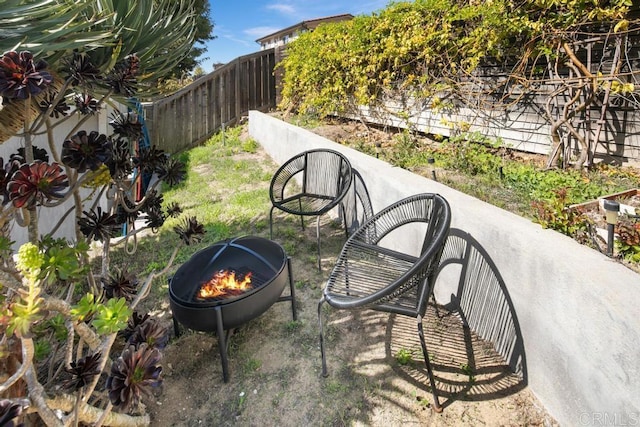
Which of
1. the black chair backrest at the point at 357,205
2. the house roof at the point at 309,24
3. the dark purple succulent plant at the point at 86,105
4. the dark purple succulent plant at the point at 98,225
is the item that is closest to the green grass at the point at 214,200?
the black chair backrest at the point at 357,205

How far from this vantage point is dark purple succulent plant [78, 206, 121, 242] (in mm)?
1599

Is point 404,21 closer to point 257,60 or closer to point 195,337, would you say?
point 195,337

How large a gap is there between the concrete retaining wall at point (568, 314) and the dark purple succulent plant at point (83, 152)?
6.23 feet

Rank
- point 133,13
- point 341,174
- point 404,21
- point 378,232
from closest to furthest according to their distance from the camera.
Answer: point 133,13, point 378,232, point 341,174, point 404,21

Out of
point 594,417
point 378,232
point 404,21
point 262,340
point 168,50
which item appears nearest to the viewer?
point 594,417

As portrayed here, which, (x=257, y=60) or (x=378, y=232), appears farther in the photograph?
(x=257, y=60)

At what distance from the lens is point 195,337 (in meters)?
2.32

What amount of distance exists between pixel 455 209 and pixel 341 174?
1.35 m

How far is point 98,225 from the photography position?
161 cm

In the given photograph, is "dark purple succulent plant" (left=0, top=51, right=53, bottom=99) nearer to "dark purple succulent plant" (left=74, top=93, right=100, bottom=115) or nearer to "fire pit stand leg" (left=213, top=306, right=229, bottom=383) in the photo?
"dark purple succulent plant" (left=74, top=93, right=100, bottom=115)

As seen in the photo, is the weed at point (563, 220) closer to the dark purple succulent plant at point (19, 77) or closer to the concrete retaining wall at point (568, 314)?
the concrete retaining wall at point (568, 314)

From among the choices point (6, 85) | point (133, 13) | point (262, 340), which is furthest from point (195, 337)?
point (133, 13)

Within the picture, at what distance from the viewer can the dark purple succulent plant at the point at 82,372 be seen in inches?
45.7

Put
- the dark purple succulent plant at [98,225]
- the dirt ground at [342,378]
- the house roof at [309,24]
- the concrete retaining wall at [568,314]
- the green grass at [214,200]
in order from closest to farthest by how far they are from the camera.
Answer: the concrete retaining wall at [568,314], the dark purple succulent plant at [98,225], the dirt ground at [342,378], the green grass at [214,200], the house roof at [309,24]
